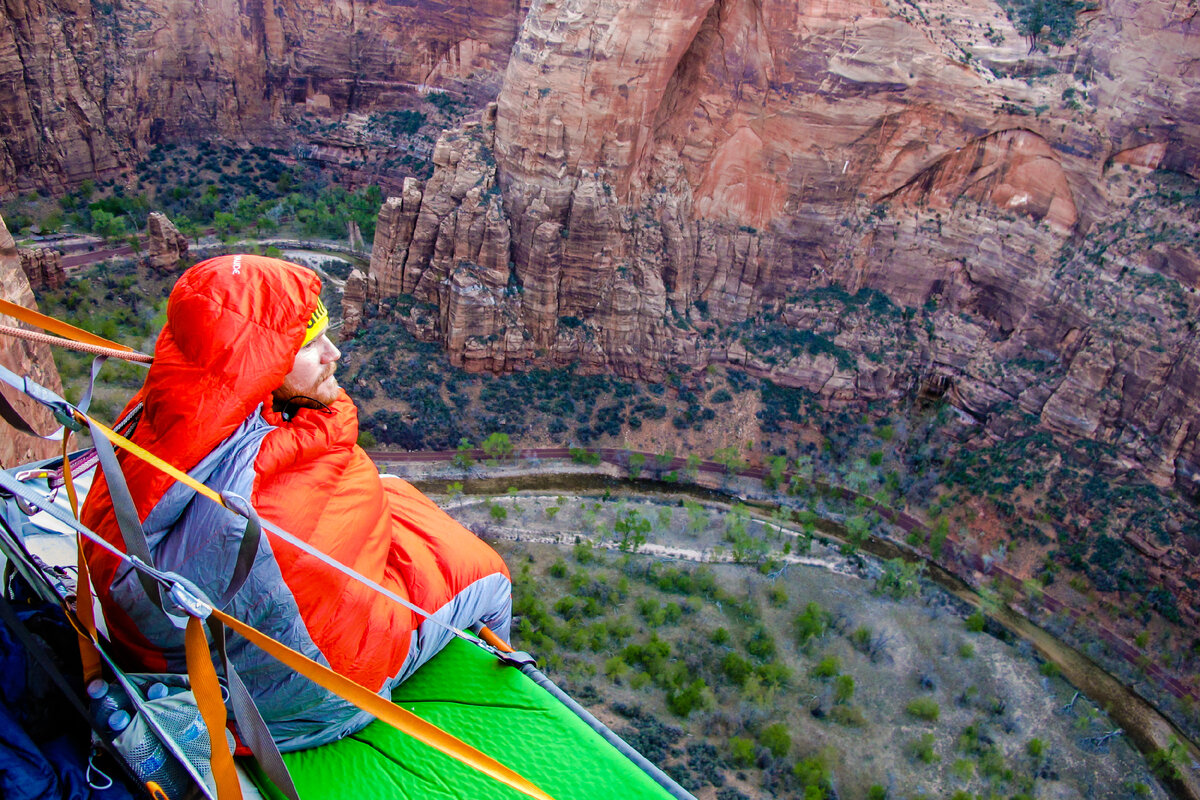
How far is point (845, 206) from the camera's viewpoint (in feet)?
106

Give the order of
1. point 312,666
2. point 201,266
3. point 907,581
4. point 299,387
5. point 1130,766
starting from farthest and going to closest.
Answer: point 907,581 → point 1130,766 → point 299,387 → point 201,266 → point 312,666

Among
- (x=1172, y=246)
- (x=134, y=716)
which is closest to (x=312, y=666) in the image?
(x=134, y=716)

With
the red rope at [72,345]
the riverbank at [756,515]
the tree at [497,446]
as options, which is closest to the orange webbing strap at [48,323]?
the red rope at [72,345]

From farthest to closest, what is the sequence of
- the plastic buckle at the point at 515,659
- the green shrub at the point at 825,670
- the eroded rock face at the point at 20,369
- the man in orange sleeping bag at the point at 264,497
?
1. the green shrub at the point at 825,670
2. the eroded rock face at the point at 20,369
3. the plastic buckle at the point at 515,659
4. the man in orange sleeping bag at the point at 264,497

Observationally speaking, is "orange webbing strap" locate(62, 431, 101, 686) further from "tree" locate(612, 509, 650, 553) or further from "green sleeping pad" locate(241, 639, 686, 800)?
"tree" locate(612, 509, 650, 553)

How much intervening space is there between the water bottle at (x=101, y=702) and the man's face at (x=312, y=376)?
69.5 inches

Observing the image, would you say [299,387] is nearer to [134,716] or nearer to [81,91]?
[134,716]

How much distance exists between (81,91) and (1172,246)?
48330 mm

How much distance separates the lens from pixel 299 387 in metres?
4.35

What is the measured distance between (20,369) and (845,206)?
31345 mm

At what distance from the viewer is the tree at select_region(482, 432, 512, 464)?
2895 cm

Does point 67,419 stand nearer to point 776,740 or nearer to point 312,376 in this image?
point 312,376

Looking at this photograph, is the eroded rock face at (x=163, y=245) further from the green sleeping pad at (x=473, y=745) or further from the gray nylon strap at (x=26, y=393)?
the green sleeping pad at (x=473, y=745)

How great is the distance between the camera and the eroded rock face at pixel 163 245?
106 feet
